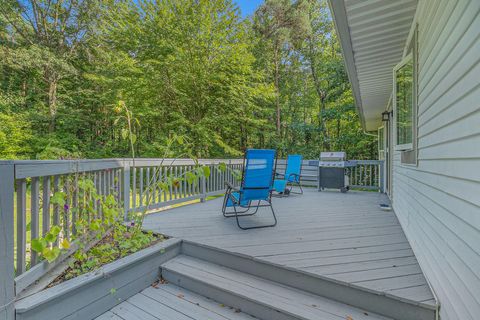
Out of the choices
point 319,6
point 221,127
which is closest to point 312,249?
point 221,127

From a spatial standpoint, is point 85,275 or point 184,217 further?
point 184,217

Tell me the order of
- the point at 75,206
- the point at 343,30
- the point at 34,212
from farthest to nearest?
the point at 343,30 < the point at 75,206 < the point at 34,212

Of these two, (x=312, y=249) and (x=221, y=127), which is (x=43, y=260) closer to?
(x=312, y=249)

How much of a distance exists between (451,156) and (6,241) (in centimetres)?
267

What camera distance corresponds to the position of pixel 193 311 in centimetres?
204

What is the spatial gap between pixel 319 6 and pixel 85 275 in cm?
1492

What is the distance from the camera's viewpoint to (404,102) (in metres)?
3.20

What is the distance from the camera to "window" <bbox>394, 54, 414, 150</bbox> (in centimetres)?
280

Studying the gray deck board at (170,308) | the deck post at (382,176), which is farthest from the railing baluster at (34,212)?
the deck post at (382,176)

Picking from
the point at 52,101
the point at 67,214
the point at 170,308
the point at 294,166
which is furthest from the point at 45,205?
the point at 52,101

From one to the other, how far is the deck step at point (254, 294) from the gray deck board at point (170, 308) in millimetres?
67

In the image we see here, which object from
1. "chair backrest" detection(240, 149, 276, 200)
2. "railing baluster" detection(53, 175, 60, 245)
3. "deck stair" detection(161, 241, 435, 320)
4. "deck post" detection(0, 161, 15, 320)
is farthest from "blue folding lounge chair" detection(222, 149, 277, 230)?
"deck post" detection(0, 161, 15, 320)

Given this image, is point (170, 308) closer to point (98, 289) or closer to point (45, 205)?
point (98, 289)

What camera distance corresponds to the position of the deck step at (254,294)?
179cm
